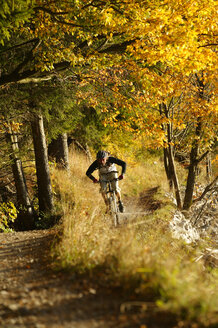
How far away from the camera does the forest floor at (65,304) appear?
293cm

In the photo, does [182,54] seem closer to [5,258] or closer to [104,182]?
[104,182]

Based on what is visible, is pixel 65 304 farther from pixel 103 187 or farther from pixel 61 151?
pixel 61 151

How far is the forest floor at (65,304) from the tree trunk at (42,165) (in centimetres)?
492

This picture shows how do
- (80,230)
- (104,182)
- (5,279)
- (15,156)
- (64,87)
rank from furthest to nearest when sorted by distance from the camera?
(15,156) → (64,87) → (104,182) → (80,230) → (5,279)

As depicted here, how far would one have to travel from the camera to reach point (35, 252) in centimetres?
→ 527

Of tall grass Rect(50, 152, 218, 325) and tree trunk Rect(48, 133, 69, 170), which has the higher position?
tree trunk Rect(48, 133, 69, 170)

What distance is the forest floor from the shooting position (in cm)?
293

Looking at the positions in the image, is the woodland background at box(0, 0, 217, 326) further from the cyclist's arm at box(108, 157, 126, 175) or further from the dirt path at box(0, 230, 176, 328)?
the cyclist's arm at box(108, 157, 126, 175)

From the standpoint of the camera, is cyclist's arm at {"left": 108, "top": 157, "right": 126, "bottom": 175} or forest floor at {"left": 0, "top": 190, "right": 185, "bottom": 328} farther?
cyclist's arm at {"left": 108, "top": 157, "right": 126, "bottom": 175}

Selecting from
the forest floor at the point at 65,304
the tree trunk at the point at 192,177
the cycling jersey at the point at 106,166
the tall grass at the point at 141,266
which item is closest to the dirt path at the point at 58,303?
the forest floor at the point at 65,304

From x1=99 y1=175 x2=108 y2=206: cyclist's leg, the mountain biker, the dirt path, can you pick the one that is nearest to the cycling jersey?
the mountain biker

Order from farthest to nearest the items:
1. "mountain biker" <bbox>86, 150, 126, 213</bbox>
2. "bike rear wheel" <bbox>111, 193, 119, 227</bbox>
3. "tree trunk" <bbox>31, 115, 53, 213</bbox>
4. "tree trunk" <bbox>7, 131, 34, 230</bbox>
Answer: "tree trunk" <bbox>7, 131, 34, 230</bbox>
"tree trunk" <bbox>31, 115, 53, 213</bbox>
"mountain biker" <bbox>86, 150, 126, 213</bbox>
"bike rear wheel" <bbox>111, 193, 119, 227</bbox>

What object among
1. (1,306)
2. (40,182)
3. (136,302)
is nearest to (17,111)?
(40,182)

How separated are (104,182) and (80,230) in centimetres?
283
